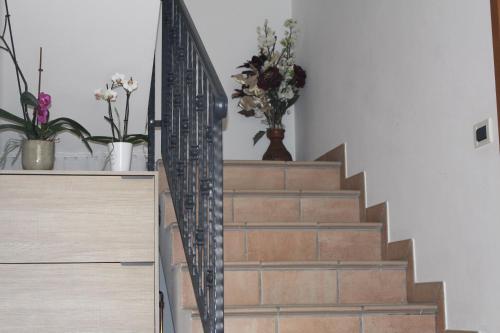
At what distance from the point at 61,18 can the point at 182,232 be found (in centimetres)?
128

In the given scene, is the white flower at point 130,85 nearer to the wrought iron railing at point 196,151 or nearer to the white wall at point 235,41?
the wrought iron railing at point 196,151

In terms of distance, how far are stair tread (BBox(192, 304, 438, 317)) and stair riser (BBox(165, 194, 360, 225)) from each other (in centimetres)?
100

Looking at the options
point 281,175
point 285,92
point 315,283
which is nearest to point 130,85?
point 281,175

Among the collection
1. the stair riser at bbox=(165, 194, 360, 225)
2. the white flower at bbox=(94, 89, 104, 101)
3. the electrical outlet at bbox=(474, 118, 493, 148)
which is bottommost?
the stair riser at bbox=(165, 194, 360, 225)

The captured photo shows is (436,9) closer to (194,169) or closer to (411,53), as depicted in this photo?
(411,53)

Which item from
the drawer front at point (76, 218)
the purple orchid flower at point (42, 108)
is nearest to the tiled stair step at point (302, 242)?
the drawer front at point (76, 218)

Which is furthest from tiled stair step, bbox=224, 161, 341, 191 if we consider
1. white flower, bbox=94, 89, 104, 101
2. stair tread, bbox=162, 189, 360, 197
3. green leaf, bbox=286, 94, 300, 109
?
white flower, bbox=94, 89, 104, 101

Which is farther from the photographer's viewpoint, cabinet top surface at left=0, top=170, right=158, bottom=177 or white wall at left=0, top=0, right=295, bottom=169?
white wall at left=0, top=0, right=295, bottom=169

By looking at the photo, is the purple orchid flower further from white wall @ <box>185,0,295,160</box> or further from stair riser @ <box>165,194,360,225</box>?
white wall @ <box>185,0,295,160</box>

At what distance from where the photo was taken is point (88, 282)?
331cm

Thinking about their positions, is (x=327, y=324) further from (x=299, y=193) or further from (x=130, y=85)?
(x=130, y=85)

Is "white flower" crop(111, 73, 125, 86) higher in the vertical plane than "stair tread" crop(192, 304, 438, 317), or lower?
higher

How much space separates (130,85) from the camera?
3.71 meters

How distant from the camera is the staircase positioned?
2.91 m
